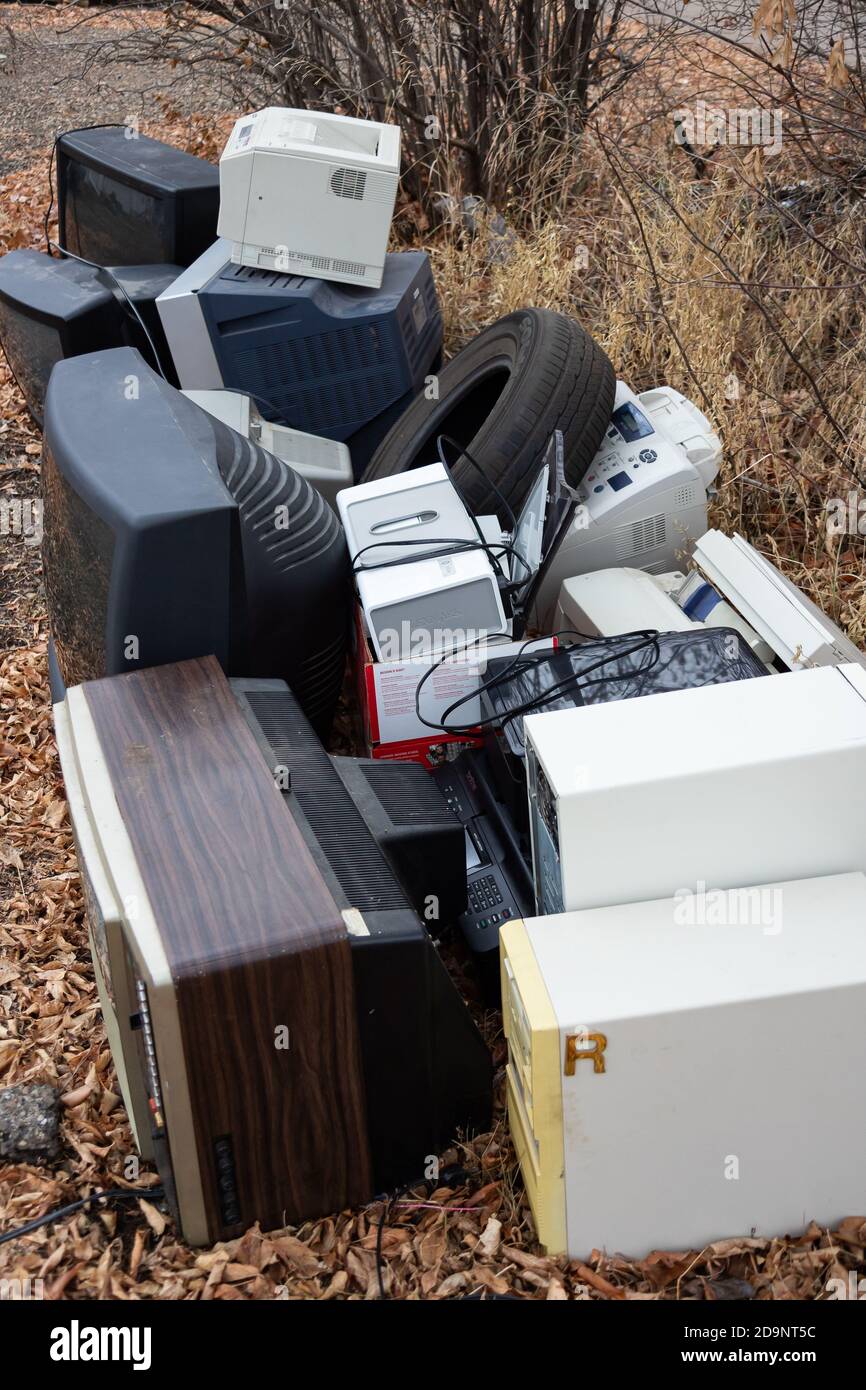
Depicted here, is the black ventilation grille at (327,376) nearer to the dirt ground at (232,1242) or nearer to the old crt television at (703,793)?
the dirt ground at (232,1242)

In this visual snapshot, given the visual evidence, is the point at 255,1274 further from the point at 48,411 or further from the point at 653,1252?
the point at 48,411

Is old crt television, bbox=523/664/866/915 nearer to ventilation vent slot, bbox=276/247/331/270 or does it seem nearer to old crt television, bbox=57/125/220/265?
ventilation vent slot, bbox=276/247/331/270

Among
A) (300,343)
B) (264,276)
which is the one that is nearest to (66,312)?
(264,276)

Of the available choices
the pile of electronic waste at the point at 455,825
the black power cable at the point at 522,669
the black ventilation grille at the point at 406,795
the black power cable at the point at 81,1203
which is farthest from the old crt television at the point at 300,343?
the black power cable at the point at 81,1203

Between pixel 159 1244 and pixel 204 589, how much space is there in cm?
130

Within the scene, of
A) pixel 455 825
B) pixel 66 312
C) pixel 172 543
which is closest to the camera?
pixel 172 543

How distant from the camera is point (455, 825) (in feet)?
8.45

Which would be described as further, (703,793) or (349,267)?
(349,267)

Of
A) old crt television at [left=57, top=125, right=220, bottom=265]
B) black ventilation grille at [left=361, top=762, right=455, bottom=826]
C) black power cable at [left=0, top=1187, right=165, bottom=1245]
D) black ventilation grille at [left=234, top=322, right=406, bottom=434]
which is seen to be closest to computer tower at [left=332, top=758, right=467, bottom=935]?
black ventilation grille at [left=361, top=762, right=455, bottom=826]

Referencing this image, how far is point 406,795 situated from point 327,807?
334mm

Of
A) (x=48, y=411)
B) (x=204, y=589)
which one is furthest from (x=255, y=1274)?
(x=48, y=411)

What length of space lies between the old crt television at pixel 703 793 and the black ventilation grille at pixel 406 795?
1.15 ft

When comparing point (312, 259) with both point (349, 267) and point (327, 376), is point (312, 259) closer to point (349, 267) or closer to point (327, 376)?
point (349, 267)

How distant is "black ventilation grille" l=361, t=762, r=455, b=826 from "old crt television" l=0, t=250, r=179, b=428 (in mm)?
2317
